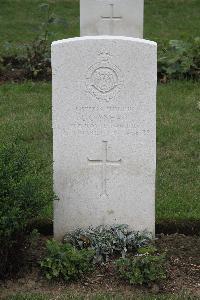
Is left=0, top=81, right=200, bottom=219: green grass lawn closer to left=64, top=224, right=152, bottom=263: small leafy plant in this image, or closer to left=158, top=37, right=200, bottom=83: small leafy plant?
left=158, top=37, right=200, bottom=83: small leafy plant

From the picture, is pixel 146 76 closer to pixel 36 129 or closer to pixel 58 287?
pixel 58 287

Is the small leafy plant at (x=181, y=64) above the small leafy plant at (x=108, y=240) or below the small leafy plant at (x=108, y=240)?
above

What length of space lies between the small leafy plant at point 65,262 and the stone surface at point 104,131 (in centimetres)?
42

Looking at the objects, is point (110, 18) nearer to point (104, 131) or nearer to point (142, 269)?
point (104, 131)

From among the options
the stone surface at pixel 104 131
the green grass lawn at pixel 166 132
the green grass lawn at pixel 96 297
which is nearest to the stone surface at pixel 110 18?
the green grass lawn at pixel 166 132

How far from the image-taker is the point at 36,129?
25.6ft

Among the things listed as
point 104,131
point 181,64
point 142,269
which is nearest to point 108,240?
point 142,269

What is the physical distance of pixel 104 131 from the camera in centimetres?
497

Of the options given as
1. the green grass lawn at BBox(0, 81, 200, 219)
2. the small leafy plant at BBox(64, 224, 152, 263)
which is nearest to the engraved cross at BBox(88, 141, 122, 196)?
the small leafy plant at BBox(64, 224, 152, 263)

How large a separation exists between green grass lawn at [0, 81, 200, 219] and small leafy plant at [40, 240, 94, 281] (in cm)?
95

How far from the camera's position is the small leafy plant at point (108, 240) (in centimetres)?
497

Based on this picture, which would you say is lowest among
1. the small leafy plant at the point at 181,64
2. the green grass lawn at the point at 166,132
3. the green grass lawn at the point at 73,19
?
the green grass lawn at the point at 166,132

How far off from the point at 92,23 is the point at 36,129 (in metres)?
2.26

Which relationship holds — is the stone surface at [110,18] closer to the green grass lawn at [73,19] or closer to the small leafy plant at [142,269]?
the green grass lawn at [73,19]
